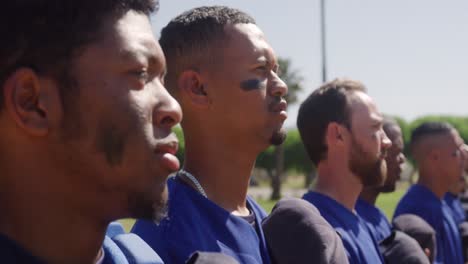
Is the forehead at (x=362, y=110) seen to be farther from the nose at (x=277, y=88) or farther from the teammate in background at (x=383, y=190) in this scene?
the nose at (x=277, y=88)

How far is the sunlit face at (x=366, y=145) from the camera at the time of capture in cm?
410

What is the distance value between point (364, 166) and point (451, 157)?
3.26 meters

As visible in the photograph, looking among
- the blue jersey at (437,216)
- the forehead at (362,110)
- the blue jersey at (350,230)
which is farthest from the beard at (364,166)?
the blue jersey at (437,216)

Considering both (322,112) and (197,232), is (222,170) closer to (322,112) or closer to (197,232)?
(197,232)

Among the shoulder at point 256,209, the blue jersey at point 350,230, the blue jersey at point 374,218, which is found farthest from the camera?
the blue jersey at point 374,218

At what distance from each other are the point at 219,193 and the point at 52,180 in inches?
42.0

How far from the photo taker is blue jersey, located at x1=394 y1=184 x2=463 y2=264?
5.93 m

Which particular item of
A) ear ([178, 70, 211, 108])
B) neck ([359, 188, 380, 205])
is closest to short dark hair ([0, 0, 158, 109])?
ear ([178, 70, 211, 108])

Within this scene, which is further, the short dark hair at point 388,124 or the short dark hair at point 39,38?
the short dark hair at point 388,124

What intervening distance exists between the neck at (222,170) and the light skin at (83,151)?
3.10ft

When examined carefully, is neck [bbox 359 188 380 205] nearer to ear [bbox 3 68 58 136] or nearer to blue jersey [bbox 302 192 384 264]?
blue jersey [bbox 302 192 384 264]

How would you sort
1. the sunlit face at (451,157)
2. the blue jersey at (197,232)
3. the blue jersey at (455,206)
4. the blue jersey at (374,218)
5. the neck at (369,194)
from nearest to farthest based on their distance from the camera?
1. the blue jersey at (197,232)
2. the blue jersey at (374,218)
3. the neck at (369,194)
4. the sunlit face at (451,157)
5. the blue jersey at (455,206)

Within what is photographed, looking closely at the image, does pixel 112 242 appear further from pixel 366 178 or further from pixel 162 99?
pixel 366 178

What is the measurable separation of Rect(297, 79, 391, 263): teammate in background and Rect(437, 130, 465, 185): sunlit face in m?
2.87
